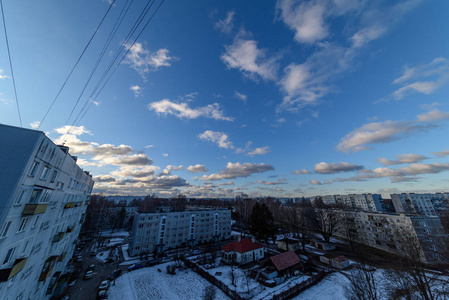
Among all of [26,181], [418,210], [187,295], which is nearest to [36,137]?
[26,181]

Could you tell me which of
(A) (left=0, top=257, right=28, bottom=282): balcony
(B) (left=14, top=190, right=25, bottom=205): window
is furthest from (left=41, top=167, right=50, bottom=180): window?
(A) (left=0, top=257, right=28, bottom=282): balcony

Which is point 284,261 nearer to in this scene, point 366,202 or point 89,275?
point 89,275

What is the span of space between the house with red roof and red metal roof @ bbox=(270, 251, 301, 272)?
27.0ft

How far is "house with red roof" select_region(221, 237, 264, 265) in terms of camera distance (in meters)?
38.1

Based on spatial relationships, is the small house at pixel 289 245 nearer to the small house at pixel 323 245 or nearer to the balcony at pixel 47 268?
the small house at pixel 323 245

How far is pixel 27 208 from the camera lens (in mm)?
14867

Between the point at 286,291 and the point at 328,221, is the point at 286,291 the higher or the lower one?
the lower one

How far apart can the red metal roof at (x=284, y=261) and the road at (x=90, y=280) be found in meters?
31.5

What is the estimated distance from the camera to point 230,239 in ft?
211

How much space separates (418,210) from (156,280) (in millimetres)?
137011

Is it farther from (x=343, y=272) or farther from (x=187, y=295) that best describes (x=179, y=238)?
(x=343, y=272)

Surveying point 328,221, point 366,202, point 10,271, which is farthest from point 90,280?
point 366,202

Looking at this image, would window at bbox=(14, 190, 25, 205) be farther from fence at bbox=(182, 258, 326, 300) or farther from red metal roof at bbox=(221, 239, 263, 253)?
red metal roof at bbox=(221, 239, 263, 253)

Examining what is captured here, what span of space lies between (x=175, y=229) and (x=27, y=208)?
4324 cm
